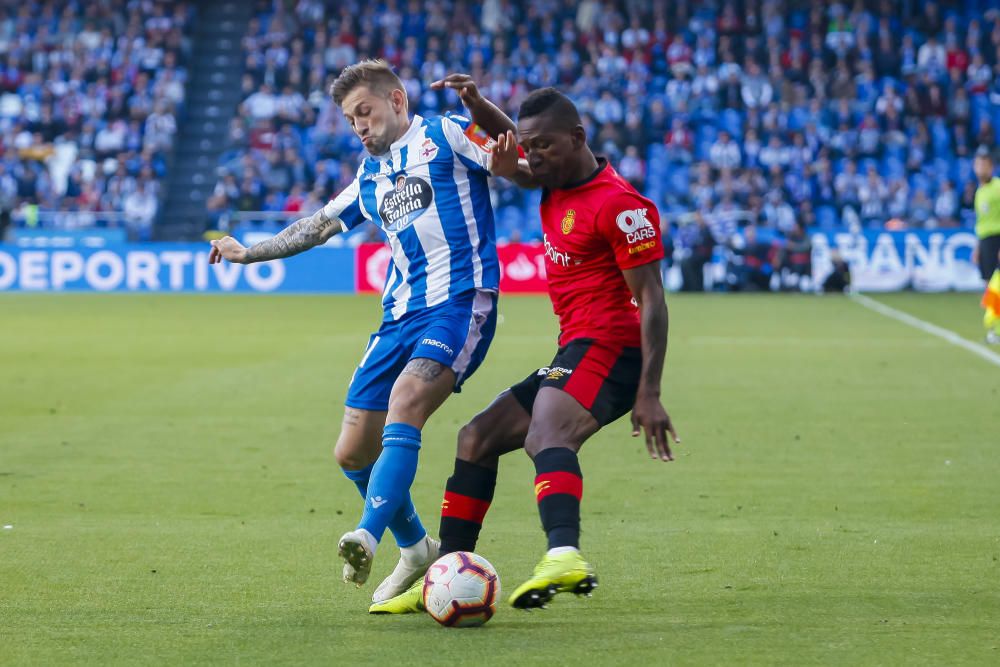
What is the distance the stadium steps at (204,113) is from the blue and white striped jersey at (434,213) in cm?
2729

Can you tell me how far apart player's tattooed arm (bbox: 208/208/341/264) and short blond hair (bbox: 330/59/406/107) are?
534 millimetres

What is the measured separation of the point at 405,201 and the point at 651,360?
1.32 meters

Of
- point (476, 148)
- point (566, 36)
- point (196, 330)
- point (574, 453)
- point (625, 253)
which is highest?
point (566, 36)

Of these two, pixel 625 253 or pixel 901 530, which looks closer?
pixel 625 253

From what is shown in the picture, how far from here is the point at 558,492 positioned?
4.99m

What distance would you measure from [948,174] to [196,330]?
1865 centimetres

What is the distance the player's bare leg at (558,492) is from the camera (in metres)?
4.67

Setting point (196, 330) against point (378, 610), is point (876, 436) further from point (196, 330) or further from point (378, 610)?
point (196, 330)

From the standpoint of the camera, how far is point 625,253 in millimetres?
5105

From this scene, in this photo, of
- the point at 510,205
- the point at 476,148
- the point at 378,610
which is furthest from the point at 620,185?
the point at 510,205

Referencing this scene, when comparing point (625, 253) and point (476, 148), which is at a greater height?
point (476, 148)

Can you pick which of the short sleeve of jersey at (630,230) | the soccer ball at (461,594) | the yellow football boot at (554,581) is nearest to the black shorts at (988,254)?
the short sleeve of jersey at (630,230)

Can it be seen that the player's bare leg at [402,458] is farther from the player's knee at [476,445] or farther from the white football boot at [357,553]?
the player's knee at [476,445]

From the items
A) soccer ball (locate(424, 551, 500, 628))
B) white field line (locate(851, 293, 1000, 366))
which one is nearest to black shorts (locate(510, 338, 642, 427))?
soccer ball (locate(424, 551, 500, 628))
